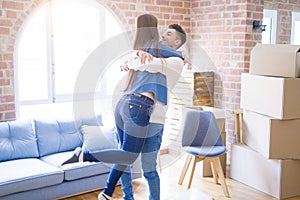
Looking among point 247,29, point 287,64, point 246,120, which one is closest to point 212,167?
point 246,120

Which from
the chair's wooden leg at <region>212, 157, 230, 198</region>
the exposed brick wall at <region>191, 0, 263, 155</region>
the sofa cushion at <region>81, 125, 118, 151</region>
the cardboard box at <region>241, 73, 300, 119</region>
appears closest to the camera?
the cardboard box at <region>241, 73, 300, 119</region>

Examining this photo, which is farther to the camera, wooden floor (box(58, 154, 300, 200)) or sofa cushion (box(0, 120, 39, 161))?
wooden floor (box(58, 154, 300, 200))

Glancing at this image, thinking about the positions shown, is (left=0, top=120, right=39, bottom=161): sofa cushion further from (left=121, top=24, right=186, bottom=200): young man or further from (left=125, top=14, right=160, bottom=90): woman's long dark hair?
(left=125, top=14, right=160, bottom=90): woman's long dark hair

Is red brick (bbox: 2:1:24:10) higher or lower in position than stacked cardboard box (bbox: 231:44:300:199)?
higher

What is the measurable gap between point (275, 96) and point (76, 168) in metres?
1.84

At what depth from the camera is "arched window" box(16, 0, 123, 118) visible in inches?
150

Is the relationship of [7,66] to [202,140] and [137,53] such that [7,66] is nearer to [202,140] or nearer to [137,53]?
[137,53]

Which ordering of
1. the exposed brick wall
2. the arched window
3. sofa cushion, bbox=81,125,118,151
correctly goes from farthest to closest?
the exposed brick wall < the arched window < sofa cushion, bbox=81,125,118,151

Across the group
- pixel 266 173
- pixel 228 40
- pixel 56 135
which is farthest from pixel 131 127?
pixel 228 40

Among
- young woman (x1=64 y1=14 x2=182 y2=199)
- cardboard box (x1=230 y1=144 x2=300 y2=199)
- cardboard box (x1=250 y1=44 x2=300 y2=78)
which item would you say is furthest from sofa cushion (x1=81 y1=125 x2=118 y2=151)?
cardboard box (x1=250 y1=44 x2=300 y2=78)

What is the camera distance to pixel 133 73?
2400 millimetres

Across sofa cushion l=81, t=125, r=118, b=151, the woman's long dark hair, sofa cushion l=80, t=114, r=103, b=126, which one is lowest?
sofa cushion l=81, t=125, r=118, b=151

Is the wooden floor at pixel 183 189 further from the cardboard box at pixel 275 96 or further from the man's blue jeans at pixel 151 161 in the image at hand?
the cardboard box at pixel 275 96

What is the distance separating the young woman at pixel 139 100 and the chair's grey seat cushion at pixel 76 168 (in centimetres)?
85
